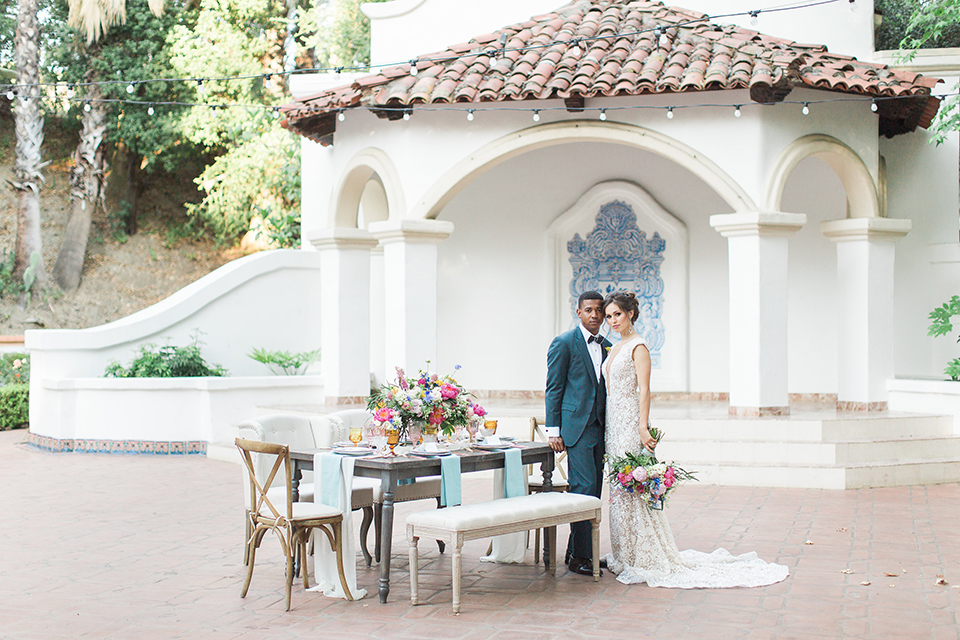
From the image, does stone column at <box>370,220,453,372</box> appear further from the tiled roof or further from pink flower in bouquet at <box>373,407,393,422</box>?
pink flower in bouquet at <box>373,407,393,422</box>

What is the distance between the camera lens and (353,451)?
590 cm

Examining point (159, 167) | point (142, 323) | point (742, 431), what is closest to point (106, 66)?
point (159, 167)

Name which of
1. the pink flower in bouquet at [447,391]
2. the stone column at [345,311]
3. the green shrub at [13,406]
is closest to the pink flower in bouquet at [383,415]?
the pink flower in bouquet at [447,391]

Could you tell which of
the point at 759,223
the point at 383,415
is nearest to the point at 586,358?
the point at 383,415

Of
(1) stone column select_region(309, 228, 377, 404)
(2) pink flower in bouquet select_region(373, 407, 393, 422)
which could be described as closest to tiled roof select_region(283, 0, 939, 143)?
(1) stone column select_region(309, 228, 377, 404)

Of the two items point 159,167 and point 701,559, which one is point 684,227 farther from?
point 159,167

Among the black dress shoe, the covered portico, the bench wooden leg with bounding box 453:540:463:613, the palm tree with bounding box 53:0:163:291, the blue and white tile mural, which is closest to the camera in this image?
the bench wooden leg with bounding box 453:540:463:613

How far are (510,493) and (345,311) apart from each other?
20.2 ft

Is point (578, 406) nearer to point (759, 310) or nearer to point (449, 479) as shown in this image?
point (449, 479)

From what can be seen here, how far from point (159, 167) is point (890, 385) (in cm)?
1876

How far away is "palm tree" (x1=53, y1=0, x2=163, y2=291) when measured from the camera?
67.4ft

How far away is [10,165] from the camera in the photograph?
22516 mm

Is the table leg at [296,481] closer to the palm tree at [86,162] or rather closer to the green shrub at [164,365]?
the green shrub at [164,365]

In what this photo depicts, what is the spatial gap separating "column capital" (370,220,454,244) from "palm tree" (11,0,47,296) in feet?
41.6
